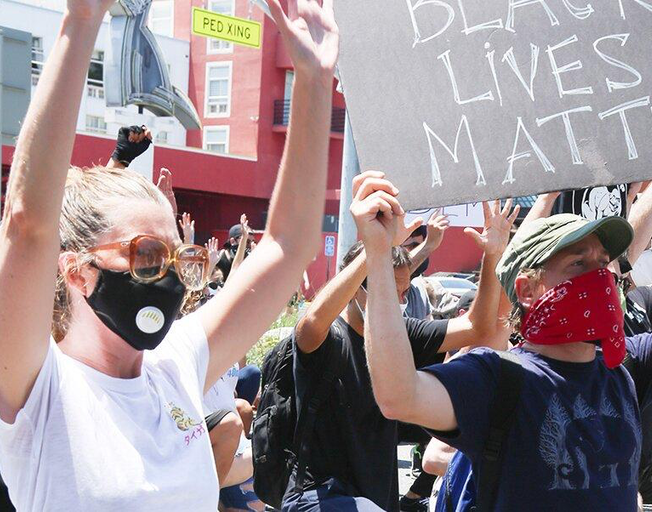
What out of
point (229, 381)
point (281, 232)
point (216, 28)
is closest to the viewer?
point (281, 232)

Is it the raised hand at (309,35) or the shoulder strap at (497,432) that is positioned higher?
the raised hand at (309,35)

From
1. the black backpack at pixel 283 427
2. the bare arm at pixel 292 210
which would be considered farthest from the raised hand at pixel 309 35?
the black backpack at pixel 283 427

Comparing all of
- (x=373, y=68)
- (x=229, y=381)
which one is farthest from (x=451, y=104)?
(x=229, y=381)

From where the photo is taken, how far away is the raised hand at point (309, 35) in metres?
2.12

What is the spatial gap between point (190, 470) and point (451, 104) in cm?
165

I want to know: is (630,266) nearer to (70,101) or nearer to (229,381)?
(70,101)

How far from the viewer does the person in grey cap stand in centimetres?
244

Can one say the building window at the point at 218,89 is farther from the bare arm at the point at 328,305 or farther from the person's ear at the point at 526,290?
the person's ear at the point at 526,290

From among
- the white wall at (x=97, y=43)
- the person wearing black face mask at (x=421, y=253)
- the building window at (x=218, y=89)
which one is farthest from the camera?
the building window at (x=218, y=89)

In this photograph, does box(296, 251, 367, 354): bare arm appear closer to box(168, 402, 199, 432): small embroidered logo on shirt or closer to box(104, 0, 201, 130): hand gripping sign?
box(168, 402, 199, 432): small embroidered logo on shirt

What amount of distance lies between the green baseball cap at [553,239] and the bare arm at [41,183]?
1.56m

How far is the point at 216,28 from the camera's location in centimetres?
1434

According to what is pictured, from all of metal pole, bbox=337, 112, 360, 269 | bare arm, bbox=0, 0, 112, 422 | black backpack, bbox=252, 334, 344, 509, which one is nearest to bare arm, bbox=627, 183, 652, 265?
black backpack, bbox=252, 334, 344, 509

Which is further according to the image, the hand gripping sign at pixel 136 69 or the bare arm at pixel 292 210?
the hand gripping sign at pixel 136 69
